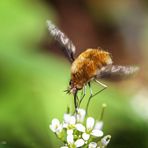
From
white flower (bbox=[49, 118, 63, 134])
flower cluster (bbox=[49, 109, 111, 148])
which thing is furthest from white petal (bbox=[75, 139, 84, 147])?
white flower (bbox=[49, 118, 63, 134])

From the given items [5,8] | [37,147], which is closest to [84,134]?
[37,147]

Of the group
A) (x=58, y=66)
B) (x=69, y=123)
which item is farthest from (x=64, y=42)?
(x=58, y=66)

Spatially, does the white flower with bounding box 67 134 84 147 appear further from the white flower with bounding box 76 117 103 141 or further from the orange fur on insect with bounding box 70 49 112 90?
the orange fur on insect with bounding box 70 49 112 90

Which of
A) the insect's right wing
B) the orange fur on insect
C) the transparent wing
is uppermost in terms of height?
the insect's right wing

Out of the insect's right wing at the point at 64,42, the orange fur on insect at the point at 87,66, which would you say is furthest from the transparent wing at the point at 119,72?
the insect's right wing at the point at 64,42

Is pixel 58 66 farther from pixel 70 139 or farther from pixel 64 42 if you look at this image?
pixel 70 139

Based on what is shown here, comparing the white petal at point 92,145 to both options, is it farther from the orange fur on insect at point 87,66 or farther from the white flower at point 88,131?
the orange fur on insect at point 87,66

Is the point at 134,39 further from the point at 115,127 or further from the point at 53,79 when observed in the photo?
the point at 115,127
